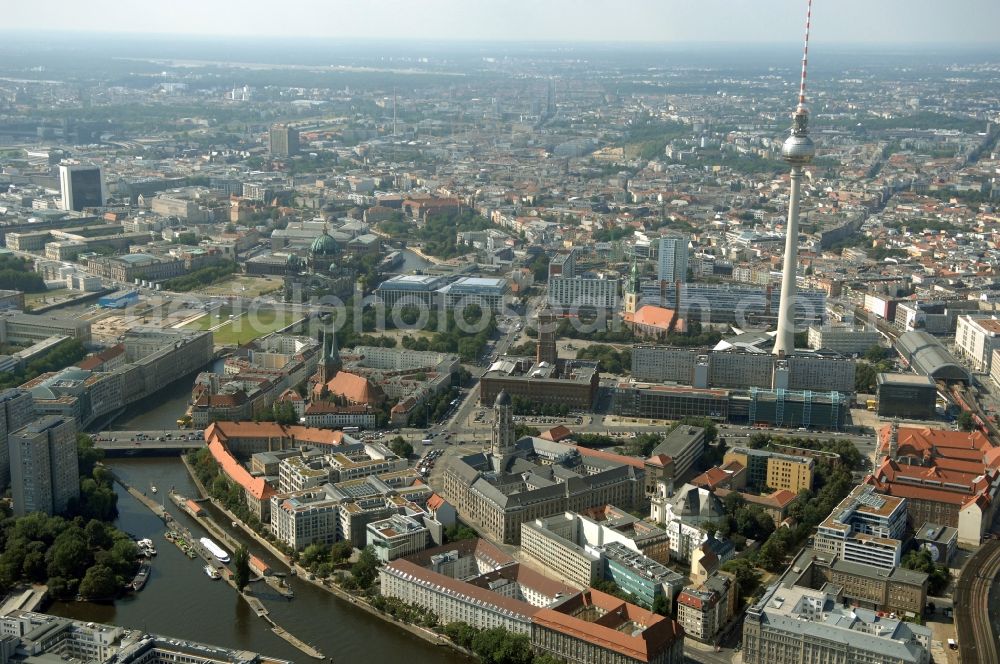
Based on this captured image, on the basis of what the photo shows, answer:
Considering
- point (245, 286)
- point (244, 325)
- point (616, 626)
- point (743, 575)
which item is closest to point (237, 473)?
point (616, 626)

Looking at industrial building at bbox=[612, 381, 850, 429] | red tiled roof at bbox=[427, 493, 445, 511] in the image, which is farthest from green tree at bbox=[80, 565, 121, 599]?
industrial building at bbox=[612, 381, 850, 429]

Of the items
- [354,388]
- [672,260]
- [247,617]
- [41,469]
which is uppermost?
[672,260]

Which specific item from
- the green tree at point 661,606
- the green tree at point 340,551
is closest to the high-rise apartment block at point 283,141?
the green tree at point 340,551

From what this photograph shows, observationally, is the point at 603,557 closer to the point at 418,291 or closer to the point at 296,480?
the point at 296,480

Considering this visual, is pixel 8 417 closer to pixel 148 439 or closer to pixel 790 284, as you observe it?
pixel 148 439

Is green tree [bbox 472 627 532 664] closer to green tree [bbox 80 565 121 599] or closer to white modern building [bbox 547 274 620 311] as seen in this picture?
green tree [bbox 80 565 121 599]

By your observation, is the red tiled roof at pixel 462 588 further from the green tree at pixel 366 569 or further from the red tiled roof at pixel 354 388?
the red tiled roof at pixel 354 388
